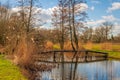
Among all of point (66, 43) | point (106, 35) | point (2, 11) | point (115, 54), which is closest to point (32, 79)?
point (115, 54)

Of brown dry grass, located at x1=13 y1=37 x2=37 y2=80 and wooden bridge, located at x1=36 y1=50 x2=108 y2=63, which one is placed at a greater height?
brown dry grass, located at x1=13 y1=37 x2=37 y2=80

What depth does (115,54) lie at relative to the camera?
33438 millimetres

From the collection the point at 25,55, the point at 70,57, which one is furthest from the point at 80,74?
the point at 70,57

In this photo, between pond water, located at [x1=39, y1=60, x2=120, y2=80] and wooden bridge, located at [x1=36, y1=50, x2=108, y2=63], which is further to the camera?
wooden bridge, located at [x1=36, y1=50, x2=108, y2=63]

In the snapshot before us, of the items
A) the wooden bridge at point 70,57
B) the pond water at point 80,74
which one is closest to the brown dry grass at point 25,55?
the pond water at point 80,74

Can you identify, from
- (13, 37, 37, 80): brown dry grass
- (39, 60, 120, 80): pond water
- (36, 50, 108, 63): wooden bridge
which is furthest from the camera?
(36, 50, 108, 63): wooden bridge

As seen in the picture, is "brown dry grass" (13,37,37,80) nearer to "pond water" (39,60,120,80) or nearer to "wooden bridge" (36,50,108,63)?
"pond water" (39,60,120,80)

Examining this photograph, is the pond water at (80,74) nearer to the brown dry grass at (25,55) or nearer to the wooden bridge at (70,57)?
the brown dry grass at (25,55)

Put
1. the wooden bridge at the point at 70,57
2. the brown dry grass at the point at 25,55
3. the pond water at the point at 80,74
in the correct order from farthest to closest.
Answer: the wooden bridge at the point at 70,57 → the brown dry grass at the point at 25,55 → the pond water at the point at 80,74

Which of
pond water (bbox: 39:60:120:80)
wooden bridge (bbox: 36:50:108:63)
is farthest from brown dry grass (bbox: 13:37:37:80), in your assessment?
wooden bridge (bbox: 36:50:108:63)

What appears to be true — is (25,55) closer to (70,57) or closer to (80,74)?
(80,74)

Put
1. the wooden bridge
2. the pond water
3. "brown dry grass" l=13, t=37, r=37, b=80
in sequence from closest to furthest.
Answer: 1. the pond water
2. "brown dry grass" l=13, t=37, r=37, b=80
3. the wooden bridge

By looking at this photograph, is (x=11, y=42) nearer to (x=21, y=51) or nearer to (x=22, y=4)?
(x=21, y=51)

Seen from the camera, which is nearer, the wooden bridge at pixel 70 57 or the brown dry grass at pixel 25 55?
the brown dry grass at pixel 25 55
